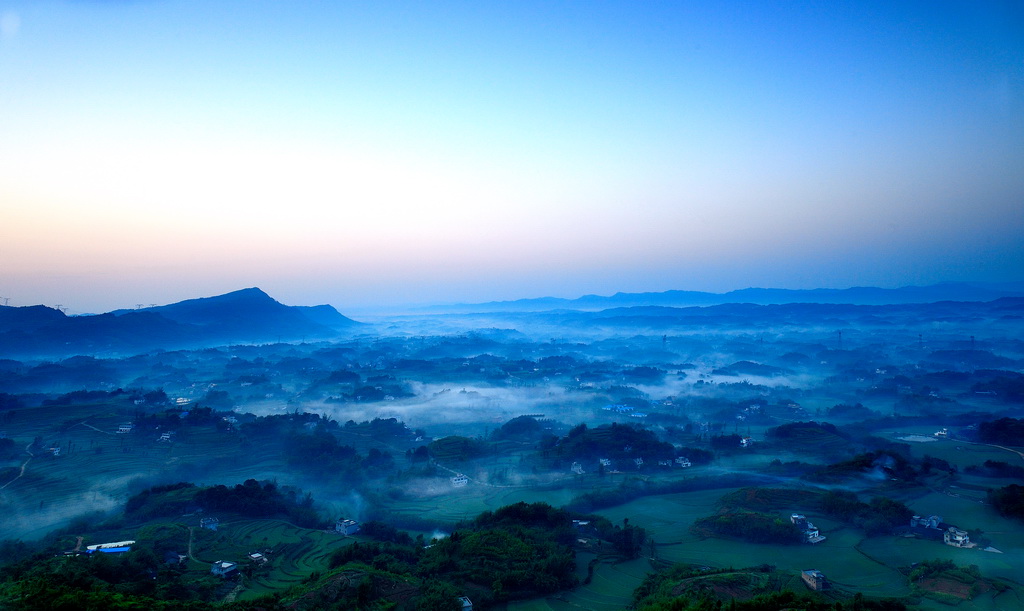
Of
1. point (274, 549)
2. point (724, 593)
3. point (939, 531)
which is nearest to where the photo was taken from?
point (724, 593)

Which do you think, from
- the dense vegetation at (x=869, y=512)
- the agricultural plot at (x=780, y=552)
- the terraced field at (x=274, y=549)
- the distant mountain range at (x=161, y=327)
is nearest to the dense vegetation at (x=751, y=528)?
the agricultural plot at (x=780, y=552)

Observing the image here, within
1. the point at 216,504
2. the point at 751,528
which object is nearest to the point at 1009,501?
the point at 751,528

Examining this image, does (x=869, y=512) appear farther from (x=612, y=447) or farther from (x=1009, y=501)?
(x=612, y=447)

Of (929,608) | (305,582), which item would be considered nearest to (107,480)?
(305,582)

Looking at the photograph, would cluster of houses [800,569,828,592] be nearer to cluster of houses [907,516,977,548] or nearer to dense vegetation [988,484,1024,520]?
cluster of houses [907,516,977,548]

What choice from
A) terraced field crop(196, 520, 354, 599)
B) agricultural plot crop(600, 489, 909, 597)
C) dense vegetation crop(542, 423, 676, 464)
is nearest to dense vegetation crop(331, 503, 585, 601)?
terraced field crop(196, 520, 354, 599)

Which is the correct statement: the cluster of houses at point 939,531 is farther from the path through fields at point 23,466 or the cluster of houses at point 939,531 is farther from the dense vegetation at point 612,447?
the path through fields at point 23,466

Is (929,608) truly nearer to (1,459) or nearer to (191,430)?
(191,430)
